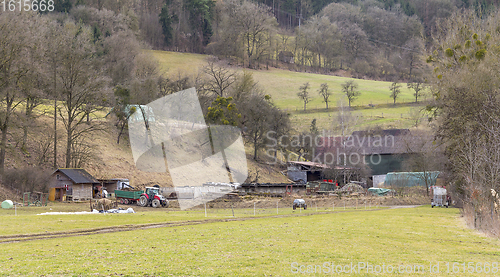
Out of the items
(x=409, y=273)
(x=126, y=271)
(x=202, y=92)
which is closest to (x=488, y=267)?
(x=409, y=273)

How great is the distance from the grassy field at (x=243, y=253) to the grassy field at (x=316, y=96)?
240 feet

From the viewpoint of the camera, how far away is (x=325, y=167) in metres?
71.6

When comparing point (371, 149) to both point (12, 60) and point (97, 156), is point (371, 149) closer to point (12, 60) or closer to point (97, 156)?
point (97, 156)

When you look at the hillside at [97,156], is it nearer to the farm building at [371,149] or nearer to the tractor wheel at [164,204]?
the tractor wheel at [164,204]

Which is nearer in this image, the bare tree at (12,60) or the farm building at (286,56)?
the bare tree at (12,60)

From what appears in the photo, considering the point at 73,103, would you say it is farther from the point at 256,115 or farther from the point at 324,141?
the point at 324,141

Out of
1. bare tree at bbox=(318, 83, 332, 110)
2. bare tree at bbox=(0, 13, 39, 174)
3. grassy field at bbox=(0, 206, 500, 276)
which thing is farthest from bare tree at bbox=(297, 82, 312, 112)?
grassy field at bbox=(0, 206, 500, 276)

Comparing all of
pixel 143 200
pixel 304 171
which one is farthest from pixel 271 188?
pixel 143 200

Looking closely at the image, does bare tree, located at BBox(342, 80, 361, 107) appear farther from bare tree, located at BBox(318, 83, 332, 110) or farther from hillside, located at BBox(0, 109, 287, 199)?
hillside, located at BBox(0, 109, 287, 199)

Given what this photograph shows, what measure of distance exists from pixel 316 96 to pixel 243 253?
106 meters

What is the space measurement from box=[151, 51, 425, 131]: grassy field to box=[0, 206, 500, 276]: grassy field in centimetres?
7313

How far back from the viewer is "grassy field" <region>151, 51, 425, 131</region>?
98.4 metres

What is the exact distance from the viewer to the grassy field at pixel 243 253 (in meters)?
11.1

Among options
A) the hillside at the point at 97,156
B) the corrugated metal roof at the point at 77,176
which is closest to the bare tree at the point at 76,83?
the hillside at the point at 97,156
